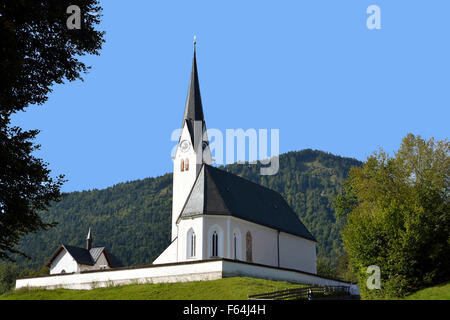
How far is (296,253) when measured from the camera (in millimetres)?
51781

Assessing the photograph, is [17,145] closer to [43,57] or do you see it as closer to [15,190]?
[15,190]

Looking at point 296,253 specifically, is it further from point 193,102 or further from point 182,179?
point 193,102

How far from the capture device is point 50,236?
142 m

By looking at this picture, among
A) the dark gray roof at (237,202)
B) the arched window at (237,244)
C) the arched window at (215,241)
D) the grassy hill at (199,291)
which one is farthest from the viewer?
the arched window at (237,244)

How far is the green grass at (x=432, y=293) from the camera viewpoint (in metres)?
29.7

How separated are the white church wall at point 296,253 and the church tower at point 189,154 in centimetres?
1100

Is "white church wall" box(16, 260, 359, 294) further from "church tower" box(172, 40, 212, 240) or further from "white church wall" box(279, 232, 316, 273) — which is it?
"church tower" box(172, 40, 212, 240)

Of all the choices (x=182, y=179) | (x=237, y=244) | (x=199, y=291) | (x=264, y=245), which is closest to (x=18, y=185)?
(x=199, y=291)

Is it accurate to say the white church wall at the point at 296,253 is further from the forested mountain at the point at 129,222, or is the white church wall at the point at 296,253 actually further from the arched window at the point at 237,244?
the forested mountain at the point at 129,222

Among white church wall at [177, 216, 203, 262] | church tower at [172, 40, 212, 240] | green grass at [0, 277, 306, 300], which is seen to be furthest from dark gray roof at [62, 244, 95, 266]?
green grass at [0, 277, 306, 300]

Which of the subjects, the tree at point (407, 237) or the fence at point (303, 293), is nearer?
the fence at point (303, 293)

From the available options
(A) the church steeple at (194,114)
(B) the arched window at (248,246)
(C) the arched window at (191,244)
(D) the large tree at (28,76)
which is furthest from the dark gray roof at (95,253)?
(D) the large tree at (28,76)

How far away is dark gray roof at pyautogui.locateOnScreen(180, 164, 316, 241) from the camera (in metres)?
41.8

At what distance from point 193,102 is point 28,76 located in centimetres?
3595
